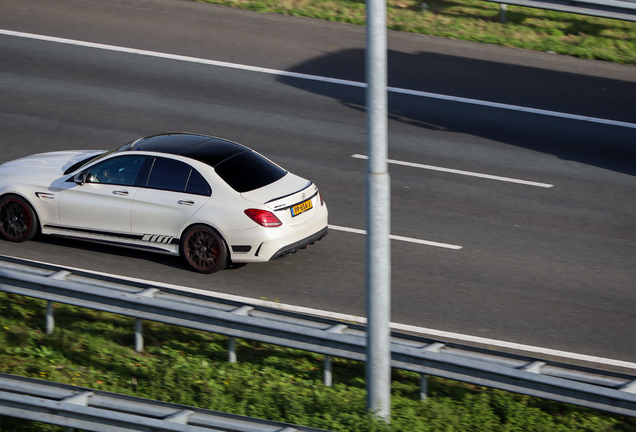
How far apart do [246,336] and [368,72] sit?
2.91 m

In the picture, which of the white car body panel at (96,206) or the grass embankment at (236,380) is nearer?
the grass embankment at (236,380)

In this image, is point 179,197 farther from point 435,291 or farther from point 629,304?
point 629,304

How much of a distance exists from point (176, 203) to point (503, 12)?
12.0 metres

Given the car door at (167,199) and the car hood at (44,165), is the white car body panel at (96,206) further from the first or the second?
the car hood at (44,165)

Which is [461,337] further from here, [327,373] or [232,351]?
[232,351]

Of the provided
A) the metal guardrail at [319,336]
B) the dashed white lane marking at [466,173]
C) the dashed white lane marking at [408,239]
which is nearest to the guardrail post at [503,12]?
the dashed white lane marking at [466,173]

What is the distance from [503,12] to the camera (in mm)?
19328

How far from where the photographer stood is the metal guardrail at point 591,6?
57.8ft

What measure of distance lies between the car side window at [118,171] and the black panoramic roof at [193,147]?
19 centimetres

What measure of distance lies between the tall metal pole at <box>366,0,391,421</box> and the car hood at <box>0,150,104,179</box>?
5833mm

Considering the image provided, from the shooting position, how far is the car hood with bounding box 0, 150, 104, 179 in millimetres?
10852

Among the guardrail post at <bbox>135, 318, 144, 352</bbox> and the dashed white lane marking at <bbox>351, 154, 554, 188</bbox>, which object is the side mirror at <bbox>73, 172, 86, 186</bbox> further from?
the dashed white lane marking at <bbox>351, 154, 554, 188</bbox>

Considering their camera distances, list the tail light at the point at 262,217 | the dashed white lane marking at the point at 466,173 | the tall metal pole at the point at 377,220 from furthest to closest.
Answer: the dashed white lane marking at the point at 466,173 < the tail light at the point at 262,217 < the tall metal pole at the point at 377,220

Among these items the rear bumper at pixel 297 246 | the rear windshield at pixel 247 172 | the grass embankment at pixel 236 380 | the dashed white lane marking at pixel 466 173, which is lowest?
the grass embankment at pixel 236 380
